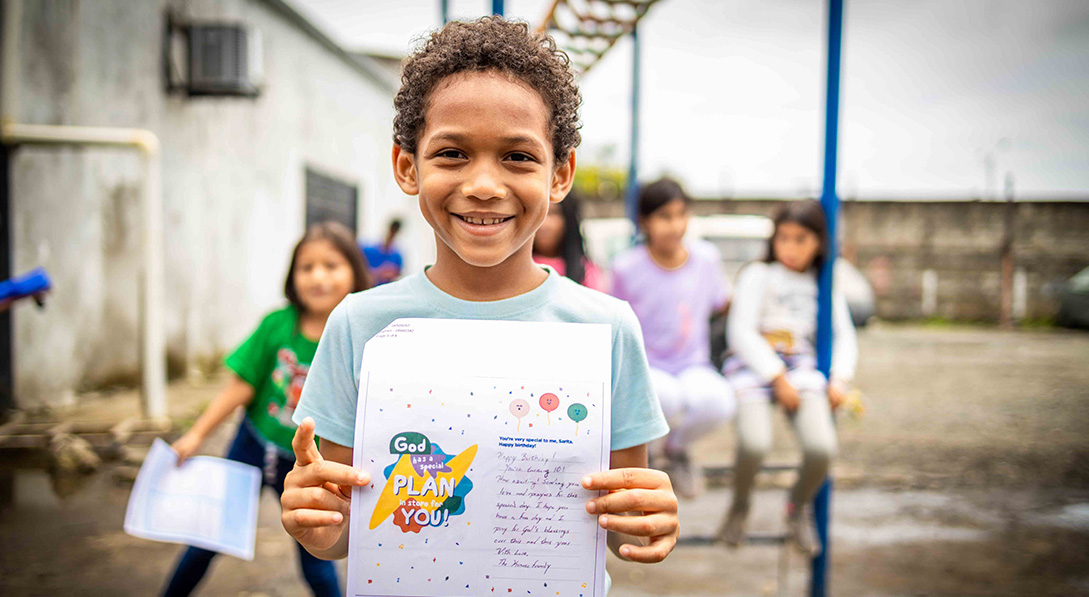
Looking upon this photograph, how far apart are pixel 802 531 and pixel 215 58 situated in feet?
19.6

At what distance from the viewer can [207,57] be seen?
6.36 meters

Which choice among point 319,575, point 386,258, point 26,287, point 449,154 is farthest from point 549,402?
point 386,258

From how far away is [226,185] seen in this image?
22.8 feet

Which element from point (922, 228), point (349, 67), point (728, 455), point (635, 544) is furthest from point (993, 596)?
point (922, 228)

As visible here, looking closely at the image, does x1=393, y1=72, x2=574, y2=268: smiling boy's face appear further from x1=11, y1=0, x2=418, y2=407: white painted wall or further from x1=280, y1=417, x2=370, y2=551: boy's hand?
x1=11, y1=0, x2=418, y2=407: white painted wall

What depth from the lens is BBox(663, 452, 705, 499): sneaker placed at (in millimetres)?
2707

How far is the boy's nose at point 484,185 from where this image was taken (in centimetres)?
102

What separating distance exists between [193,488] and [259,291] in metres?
5.92

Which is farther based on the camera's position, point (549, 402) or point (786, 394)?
point (786, 394)

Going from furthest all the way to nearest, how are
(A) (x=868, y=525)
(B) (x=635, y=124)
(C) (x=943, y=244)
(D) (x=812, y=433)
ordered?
1. (C) (x=943, y=244)
2. (B) (x=635, y=124)
3. (A) (x=868, y=525)
4. (D) (x=812, y=433)

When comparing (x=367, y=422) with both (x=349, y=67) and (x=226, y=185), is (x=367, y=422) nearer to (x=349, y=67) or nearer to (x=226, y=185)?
(x=226, y=185)

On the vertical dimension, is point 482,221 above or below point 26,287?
above

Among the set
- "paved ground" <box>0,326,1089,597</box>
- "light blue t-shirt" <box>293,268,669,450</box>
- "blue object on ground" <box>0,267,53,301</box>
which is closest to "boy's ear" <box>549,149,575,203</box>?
"light blue t-shirt" <box>293,268,669,450</box>

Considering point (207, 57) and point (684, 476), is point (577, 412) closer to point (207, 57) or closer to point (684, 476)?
point (684, 476)
